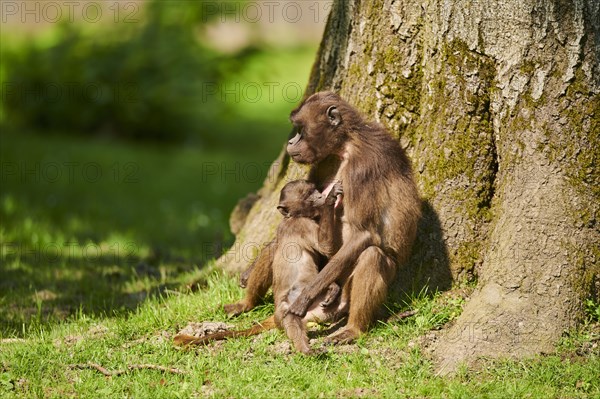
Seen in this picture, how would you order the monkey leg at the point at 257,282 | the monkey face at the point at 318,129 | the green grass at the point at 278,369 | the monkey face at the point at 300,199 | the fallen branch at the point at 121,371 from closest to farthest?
the green grass at the point at 278,369 < the fallen branch at the point at 121,371 < the monkey face at the point at 318,129 < the monkey face at the point at 300,199 < the monkey leg at the point at 257,282

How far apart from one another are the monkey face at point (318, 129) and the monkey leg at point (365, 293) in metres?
0.80

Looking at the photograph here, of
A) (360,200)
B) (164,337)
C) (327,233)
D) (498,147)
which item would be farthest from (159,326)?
(498,147)

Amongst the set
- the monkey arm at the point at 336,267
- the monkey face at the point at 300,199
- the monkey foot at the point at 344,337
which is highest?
the monkey face at the point at 300,199

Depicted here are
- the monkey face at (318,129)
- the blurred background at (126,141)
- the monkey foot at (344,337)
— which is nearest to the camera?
the monkey foot at (344,337)

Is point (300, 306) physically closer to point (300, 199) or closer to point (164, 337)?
point (300, 199)

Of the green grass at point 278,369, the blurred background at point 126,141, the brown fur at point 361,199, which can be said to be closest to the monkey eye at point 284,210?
the brown fur at point 361,199

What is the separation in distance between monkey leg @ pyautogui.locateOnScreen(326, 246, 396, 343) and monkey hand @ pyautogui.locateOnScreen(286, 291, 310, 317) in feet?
0.80

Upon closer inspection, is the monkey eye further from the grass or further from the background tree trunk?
the background tree trunk

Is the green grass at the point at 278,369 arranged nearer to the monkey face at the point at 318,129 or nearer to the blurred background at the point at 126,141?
the blurred background at the point at 126,141

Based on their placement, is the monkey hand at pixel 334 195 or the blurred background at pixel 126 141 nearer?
the monkey hand at pixel 334 195

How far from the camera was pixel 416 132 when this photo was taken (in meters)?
5.92

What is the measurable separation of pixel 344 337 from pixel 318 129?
57.0 inches

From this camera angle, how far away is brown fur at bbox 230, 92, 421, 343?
540 centimetres

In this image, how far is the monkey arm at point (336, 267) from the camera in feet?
17.8
